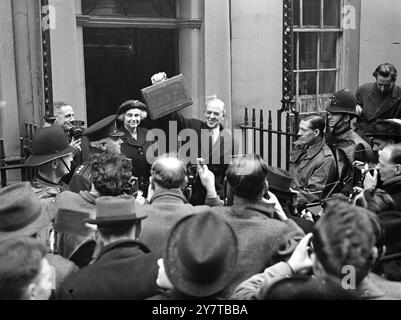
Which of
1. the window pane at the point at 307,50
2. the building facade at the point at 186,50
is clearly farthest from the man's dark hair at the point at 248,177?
the window pane at the point at 307,50

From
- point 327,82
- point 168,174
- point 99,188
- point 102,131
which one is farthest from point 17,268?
point 327,82

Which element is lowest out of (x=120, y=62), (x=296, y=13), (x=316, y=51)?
(x=120, y=62)

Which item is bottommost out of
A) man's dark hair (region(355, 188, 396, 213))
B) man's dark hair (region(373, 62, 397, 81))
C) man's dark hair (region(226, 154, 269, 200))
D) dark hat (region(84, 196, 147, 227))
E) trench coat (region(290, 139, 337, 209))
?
trench coat (region(290, 139, 337, 209))

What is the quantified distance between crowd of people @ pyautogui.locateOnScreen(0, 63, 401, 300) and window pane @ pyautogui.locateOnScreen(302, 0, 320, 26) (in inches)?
160

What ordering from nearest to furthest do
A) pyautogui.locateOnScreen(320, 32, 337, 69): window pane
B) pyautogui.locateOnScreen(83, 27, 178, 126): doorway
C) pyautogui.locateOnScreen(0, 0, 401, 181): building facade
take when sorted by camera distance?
pyautogui.locateOnScreen(0, 0, 401, 181): building facade, pyautogui.locateOnScreen(83, 27, 178, 126): doorway, pyautogui.locateOnScreen(320, 32, 337, 69): window pane

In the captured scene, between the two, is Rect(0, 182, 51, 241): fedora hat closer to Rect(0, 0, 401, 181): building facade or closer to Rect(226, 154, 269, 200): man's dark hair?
Rect(226, 154, 269, 200): man's dark hair

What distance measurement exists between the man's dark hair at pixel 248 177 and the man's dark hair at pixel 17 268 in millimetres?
1320

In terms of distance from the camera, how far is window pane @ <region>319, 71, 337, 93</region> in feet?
31.7

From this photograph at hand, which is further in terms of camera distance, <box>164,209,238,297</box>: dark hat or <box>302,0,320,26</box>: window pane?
<box>302,0,320,26</box>: window pane

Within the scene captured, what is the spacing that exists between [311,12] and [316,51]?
633mm

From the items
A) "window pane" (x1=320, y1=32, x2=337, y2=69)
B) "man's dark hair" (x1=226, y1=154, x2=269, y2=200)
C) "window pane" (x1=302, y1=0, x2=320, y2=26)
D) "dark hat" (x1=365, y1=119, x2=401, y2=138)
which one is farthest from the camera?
"window pane" (x1=320, y1=32, x2=337, y2=69)

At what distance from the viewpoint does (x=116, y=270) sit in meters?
2.92

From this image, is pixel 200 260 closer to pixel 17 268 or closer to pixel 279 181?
pixel 17 268
